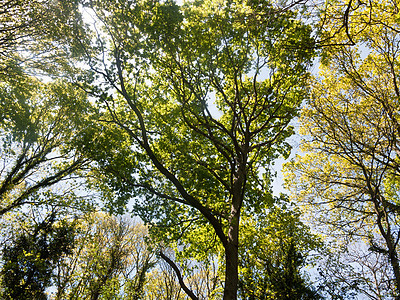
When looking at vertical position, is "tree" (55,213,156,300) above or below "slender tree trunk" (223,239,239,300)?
above

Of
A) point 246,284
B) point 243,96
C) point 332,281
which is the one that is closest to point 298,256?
point 332,281

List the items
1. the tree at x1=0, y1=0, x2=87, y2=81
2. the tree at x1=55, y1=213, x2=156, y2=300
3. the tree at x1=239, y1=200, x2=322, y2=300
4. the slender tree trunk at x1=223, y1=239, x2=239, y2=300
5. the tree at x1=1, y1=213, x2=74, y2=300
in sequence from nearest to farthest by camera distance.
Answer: the slender tree trunk at x1=223, y1=239, x2=239, y2=300
the tree at x1=0, y1=0, x2=87, y2=81
the tree at x1=1, y1=213, x2=74, y2=300
the tree at x1=239, y1=200, x2=322, y2=300
the tree at x1=55, y1=213, x2=156, y2=300

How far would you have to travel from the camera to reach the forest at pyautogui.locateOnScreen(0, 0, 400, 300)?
8031 millimetres

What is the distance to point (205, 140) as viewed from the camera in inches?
409

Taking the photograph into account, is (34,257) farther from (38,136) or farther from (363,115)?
(363,115)

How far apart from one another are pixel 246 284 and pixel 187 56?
11555 mm

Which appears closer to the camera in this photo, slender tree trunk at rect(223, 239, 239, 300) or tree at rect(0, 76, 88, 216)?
slender tree trunk at rect(223, 239, 239, 300)

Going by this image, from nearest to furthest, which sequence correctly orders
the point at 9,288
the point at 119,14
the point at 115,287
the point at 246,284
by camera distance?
1. the point at 119,14
2. the point at 9,288
3. the point at 246,284
4. the point at 115,287

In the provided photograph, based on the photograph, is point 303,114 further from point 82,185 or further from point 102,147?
point 82,185

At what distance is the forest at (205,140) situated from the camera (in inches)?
316

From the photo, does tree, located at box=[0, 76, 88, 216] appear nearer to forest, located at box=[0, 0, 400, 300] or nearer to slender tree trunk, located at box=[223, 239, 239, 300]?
forest, located at box=[0, 0, 400, 300]

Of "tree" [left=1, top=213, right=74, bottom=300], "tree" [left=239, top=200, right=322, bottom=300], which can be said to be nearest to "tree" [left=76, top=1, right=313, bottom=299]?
"tree" [left=239, top=200, right=322, bottom=300]

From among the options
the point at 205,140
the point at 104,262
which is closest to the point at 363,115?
the point at 205,140

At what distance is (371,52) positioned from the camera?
34.0 ft
